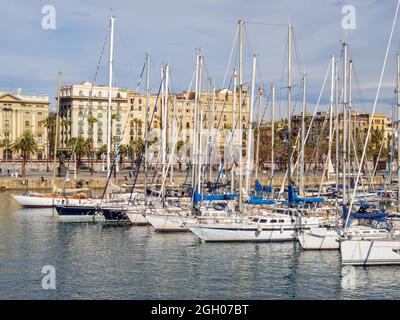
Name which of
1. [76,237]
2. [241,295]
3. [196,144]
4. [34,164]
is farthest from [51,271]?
[34,164]

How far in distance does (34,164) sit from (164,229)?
3899 inches

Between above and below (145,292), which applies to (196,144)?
above

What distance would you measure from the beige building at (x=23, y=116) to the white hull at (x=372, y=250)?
131m

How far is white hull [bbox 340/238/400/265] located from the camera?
1598 inches

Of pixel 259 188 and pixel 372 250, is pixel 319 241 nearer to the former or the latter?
pixel 372 250

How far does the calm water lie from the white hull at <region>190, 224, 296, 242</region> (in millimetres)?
795

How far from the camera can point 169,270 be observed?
41031mm

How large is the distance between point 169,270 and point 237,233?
397 inches

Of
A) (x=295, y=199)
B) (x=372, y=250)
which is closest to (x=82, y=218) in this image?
(x=295, y=199)

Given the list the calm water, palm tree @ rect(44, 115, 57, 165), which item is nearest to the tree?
palm tree @ rect(44, 115, 57, 165)

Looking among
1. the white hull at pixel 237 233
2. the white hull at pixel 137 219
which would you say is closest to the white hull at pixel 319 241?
the white hull at pixel 237 233
